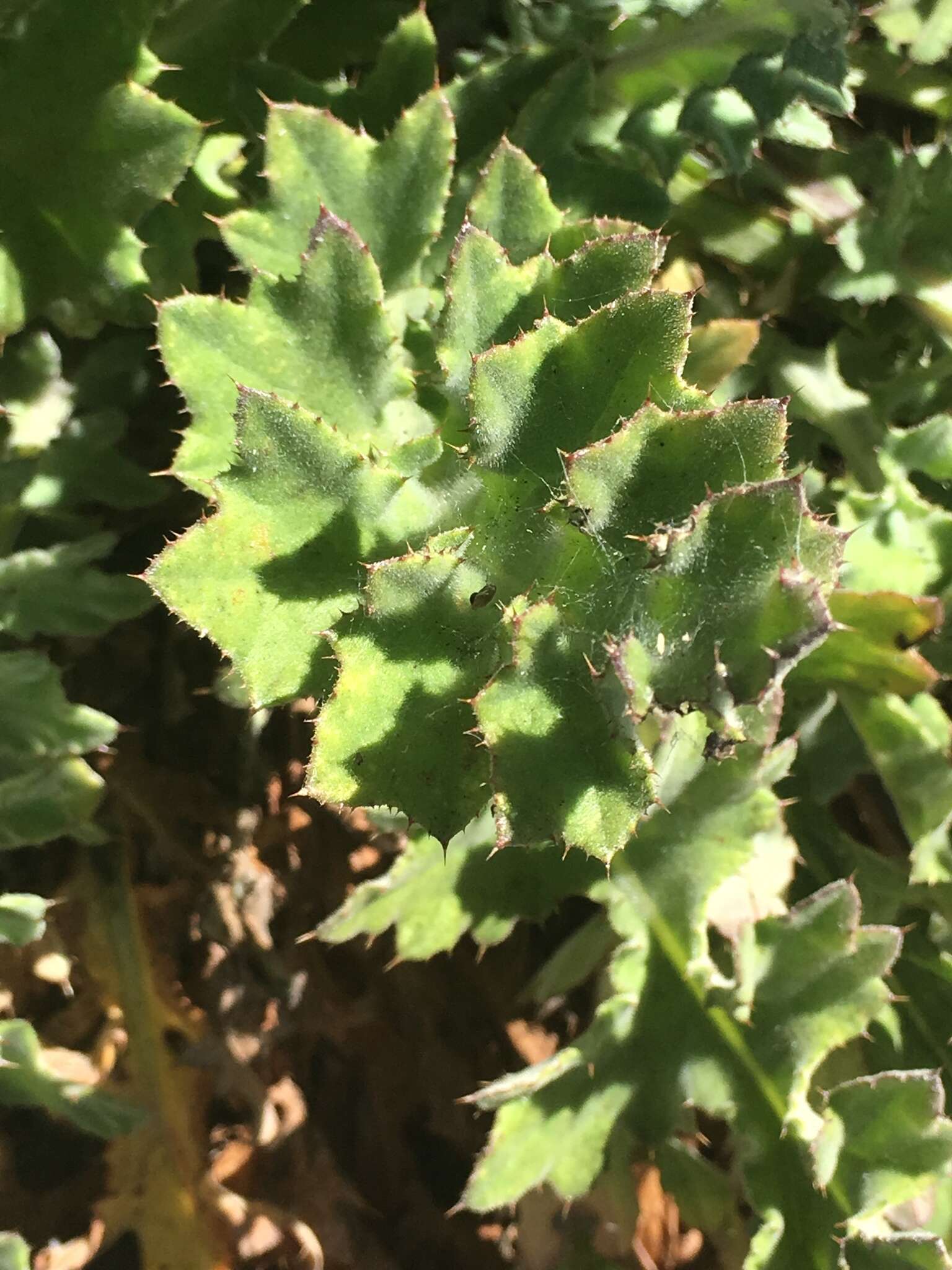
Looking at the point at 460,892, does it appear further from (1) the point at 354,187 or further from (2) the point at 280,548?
(1) the point at 354,187

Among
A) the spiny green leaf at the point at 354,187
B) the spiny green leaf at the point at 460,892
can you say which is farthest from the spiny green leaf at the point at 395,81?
the spiny green leaf at the point at 460,892

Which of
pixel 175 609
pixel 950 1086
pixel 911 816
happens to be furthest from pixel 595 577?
pixel 950 1086

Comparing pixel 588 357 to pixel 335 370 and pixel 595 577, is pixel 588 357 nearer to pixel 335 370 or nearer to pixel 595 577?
pixel 595 577

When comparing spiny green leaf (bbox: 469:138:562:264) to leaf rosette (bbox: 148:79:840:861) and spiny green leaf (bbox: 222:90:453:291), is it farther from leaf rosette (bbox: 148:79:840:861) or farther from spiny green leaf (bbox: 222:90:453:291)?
spiny green leaf (bbox: 222:90:453:291)

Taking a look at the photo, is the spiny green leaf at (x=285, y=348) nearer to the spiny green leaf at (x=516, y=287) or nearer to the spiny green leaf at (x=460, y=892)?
the spiny green leaf at (x=516, y=287)

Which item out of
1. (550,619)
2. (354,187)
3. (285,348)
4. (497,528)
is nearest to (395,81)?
(354,187)
